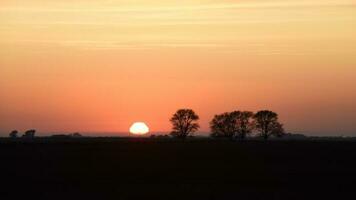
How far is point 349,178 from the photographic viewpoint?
4388 cm

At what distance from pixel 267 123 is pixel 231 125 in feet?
30.3

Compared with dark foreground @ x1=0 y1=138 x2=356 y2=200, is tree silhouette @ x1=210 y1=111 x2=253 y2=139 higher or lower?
higher

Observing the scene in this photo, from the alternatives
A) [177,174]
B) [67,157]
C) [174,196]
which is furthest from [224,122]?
[174,196]

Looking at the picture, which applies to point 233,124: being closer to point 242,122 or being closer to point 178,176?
point 242,122

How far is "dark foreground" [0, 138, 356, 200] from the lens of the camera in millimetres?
35562

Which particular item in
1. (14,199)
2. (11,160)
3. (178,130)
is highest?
(178,130)

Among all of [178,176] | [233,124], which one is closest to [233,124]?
[233,124]

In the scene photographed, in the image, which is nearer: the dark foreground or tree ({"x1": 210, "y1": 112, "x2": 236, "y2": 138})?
the dark foreground

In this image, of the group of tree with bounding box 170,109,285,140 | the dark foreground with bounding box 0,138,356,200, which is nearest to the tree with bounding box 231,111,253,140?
the group of tree with bounding box 170,109,285,140

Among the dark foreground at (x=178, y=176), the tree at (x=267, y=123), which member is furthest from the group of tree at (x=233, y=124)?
the dark foreground at (x=178, y=176)

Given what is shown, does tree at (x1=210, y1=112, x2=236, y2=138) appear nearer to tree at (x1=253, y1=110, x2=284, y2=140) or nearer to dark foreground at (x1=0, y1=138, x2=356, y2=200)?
tree at (x1=253, y1=110, x2=284, y2=140)

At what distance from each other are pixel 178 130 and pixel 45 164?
123m

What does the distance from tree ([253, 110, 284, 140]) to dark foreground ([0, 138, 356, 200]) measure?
111 m

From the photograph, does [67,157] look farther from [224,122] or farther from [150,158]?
[224,122]
